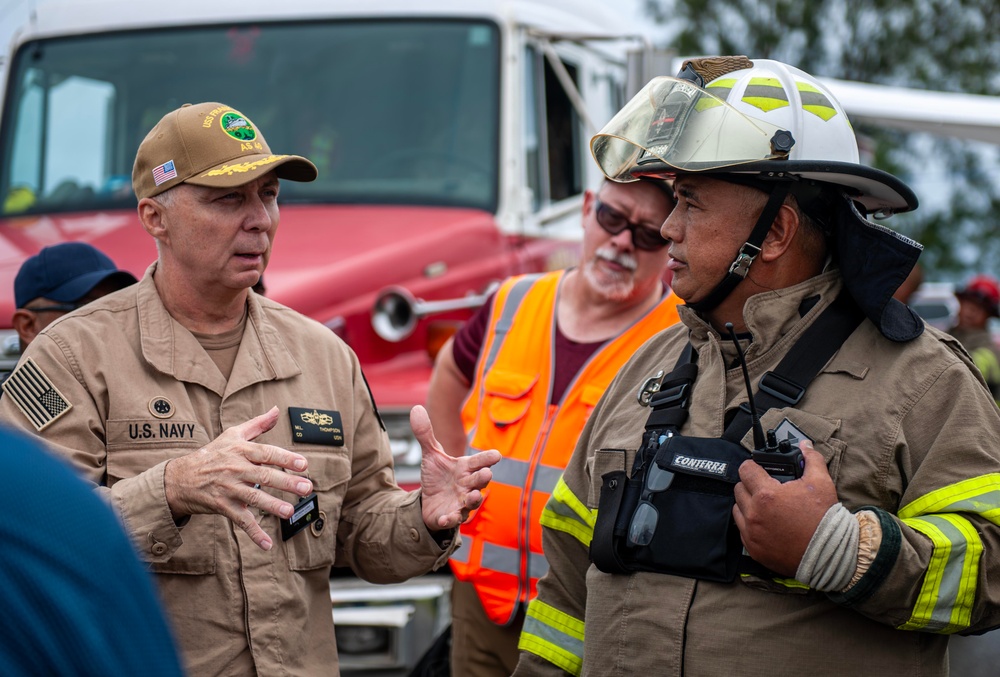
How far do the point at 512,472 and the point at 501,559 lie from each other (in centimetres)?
25

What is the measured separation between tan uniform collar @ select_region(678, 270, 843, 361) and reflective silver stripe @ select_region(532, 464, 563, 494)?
102cm

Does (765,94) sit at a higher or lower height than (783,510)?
higher

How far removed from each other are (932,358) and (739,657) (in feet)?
2.18

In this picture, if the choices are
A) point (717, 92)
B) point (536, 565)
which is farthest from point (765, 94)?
point (536, 565)

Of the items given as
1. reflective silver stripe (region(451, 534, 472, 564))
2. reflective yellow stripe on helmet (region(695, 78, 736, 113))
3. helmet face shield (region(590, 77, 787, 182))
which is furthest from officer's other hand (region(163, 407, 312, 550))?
reflective silver stripe (region(451, 534, 472, 564))

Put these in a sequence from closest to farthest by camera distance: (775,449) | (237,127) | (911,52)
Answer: (775,449)
(237,127)
(911,52)

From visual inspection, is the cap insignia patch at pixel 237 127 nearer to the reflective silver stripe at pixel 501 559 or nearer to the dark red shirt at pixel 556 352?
the dark red shirt at pixel 556 352

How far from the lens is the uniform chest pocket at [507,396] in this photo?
3.41 meters

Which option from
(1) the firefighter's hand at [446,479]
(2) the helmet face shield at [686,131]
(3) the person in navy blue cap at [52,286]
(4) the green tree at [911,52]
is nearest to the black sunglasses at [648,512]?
(1) the firefighter's hand at [446,479]

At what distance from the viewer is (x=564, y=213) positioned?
230 inches

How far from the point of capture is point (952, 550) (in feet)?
6.59

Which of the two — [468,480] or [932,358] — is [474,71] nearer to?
[468,480]

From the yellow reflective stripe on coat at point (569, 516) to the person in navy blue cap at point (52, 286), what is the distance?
1756 millimetres

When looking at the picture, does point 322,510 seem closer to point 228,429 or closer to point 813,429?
point 228,429
